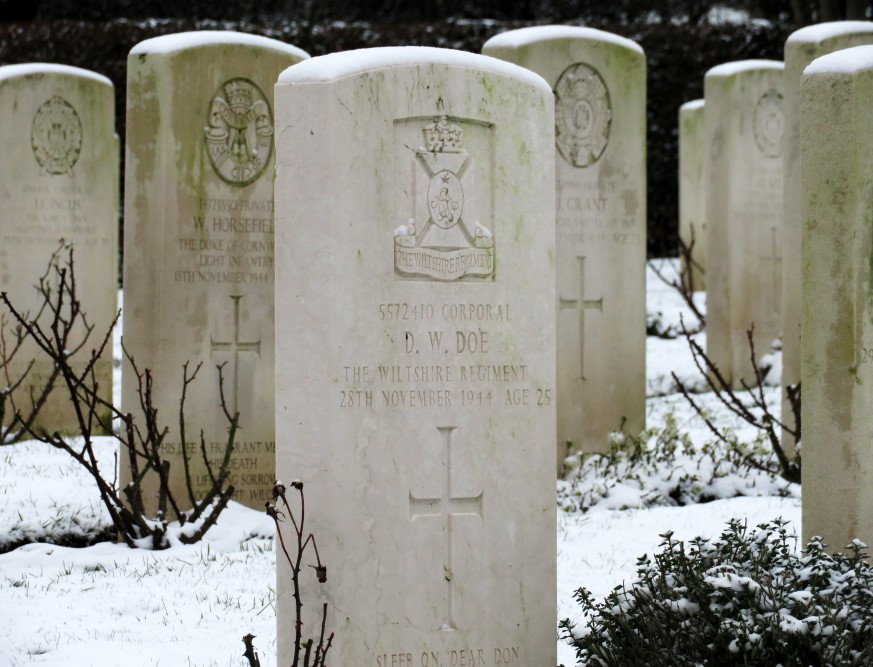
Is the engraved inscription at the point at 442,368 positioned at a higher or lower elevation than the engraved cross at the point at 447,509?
higher

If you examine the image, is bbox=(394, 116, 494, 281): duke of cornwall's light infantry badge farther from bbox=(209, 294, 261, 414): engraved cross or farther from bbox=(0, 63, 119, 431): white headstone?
bbox=(0, 63, 119, 431): white headstone

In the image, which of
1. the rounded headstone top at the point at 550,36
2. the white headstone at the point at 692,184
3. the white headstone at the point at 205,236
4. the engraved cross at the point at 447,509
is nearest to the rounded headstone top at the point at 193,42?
the white headstone at the point at 205,236

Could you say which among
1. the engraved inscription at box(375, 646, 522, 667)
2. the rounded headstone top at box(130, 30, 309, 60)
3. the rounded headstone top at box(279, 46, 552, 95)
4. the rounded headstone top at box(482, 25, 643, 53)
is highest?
the rounded headstone top at box(482, 25, 643, 53)

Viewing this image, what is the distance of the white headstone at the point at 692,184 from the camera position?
13922 millimetres

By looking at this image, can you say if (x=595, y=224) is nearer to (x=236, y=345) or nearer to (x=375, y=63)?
(x=236, y=345)

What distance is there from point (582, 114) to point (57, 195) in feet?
12.2

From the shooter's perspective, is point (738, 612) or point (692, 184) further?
point (692, 184)

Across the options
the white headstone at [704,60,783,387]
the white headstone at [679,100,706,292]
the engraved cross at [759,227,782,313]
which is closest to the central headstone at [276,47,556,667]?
the white headstone at [704,60,783,387]

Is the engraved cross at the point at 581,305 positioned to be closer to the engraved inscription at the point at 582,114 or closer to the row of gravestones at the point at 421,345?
the engraved inscription at the point at 582,114

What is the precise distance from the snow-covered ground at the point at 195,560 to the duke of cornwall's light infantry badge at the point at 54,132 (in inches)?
81.0

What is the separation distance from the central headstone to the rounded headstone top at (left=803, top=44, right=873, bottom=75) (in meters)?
1.21

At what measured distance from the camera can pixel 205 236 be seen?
22.2 ft

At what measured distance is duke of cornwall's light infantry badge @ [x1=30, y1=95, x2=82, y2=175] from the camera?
8.89m

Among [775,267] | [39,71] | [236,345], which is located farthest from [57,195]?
[775,267]
